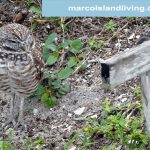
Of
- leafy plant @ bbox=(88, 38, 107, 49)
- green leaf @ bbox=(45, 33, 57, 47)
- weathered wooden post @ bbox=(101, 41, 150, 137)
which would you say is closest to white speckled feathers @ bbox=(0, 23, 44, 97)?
green leaf @ bbox=(45, 33, 57, 47)

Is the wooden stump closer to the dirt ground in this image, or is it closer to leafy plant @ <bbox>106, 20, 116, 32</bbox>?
the dirt ground

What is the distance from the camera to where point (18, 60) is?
426 centimetres

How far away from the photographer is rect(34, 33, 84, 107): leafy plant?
467cm

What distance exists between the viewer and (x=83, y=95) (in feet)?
15.5

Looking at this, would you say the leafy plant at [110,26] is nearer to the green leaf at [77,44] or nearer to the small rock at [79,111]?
the green leaf at [77,44]

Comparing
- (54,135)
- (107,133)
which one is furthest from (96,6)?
(54,135)

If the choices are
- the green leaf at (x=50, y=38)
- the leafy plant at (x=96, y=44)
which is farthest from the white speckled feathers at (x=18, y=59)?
the leafy plant at (x=96, y=44)

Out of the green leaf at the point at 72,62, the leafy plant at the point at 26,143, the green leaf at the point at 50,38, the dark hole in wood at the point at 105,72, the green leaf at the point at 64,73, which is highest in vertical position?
the green leaf at the point at 50,38

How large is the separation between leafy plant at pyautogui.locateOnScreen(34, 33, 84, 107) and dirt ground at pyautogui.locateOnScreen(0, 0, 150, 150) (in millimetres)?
78

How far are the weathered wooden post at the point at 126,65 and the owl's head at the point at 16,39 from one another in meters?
1.27

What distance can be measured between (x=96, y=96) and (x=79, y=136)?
0.49 meters

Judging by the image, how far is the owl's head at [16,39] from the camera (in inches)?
165

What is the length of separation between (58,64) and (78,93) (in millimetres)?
427

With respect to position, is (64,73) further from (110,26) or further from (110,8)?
(110,8)
